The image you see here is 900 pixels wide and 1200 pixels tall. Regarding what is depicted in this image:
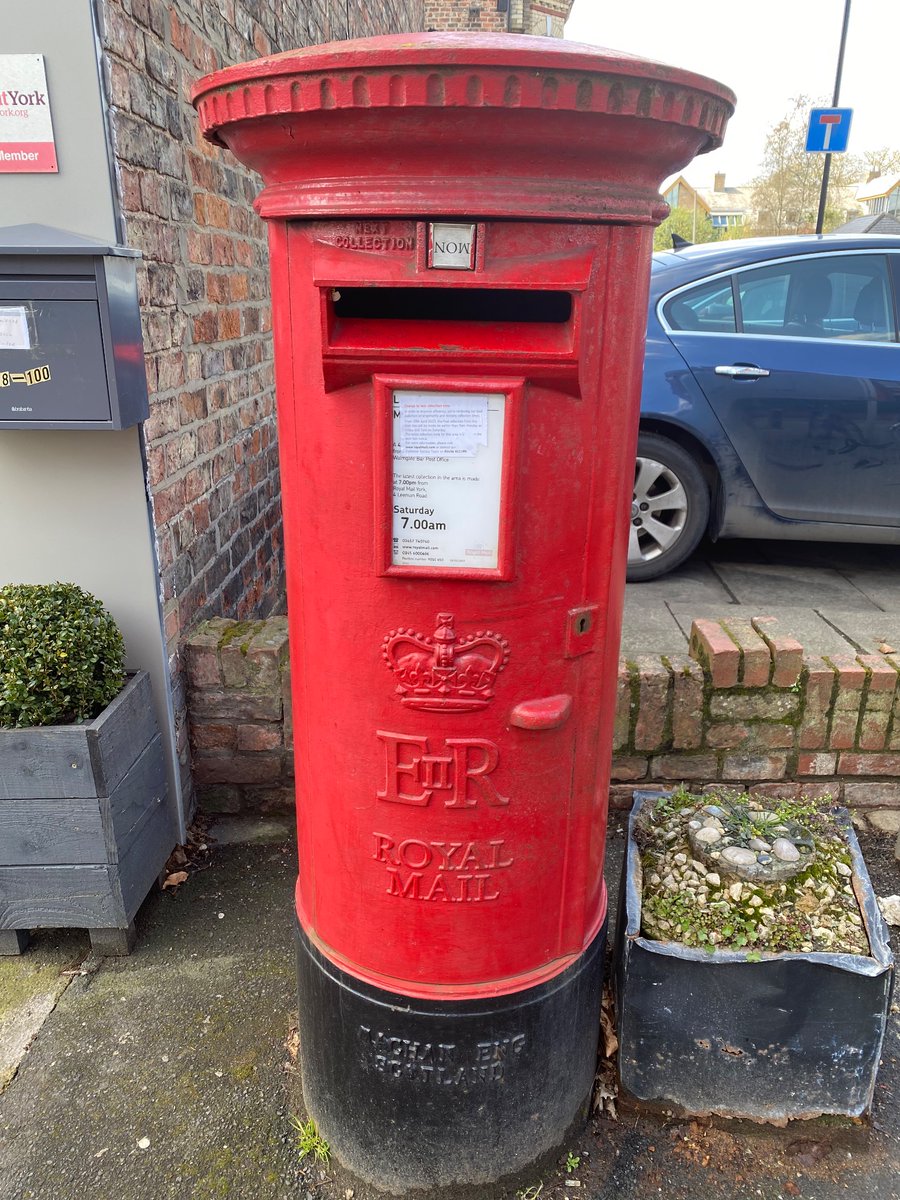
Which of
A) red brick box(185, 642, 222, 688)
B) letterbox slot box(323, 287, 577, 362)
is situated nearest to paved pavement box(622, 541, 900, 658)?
red brick box(185, 642, 222, 688)

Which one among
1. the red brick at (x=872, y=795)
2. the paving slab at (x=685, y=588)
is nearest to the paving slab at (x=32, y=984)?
the red brick at (x=872, y=795)

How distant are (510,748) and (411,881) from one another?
13.4 inches

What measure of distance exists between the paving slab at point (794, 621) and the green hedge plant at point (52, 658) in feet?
7.06

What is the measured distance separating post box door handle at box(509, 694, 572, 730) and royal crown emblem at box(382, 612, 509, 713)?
70 millimetres

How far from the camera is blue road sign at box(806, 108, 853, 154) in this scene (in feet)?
34.0

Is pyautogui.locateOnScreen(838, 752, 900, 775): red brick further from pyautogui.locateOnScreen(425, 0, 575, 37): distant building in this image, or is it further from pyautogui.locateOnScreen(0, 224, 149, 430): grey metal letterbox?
pyautogui.locateOnScreen(425, 0, 575, 37): distant building

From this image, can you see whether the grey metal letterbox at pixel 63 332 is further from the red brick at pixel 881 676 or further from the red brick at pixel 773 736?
the red brick at pixel 881 676

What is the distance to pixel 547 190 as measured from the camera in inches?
52.0

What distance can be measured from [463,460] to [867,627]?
2836 millimetres

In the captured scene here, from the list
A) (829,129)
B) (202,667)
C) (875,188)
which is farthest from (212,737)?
(875,188)

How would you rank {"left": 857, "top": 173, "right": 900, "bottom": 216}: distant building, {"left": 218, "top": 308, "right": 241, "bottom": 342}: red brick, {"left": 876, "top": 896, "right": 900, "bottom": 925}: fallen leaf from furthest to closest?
{"left": 857, "top": 173, "right": 900, "bottom": 216}: distant building → {"left": 218, "top": 308, "right": 241, "bottom": 342}: red brick → {"left": 876, "top": 896, "right": 900, "bottom": 925}: fallen leaf

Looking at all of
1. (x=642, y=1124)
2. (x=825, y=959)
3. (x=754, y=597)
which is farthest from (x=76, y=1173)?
(x=754, y=597)

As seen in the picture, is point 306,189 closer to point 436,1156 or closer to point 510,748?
point 510,748

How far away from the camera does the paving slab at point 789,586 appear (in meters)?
4.29
